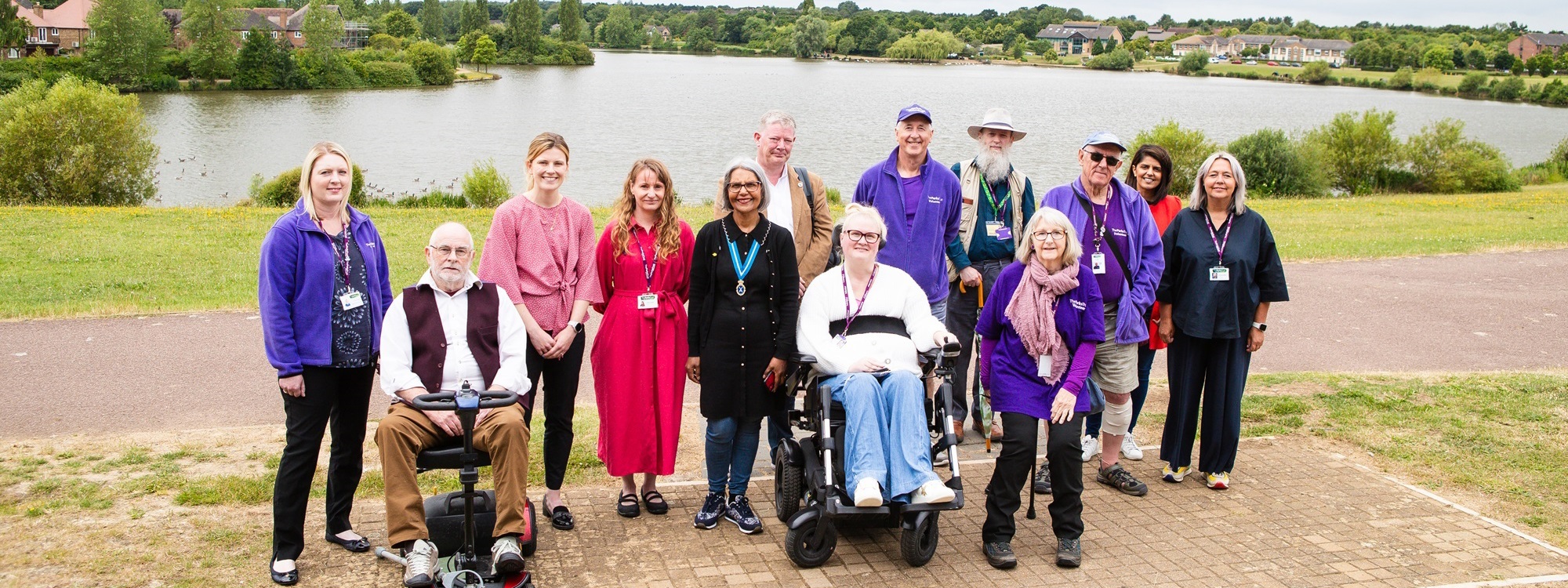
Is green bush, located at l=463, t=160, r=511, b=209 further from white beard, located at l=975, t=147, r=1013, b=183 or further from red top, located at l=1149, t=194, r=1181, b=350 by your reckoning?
red top, located at l=1149, t=194, r=1181, b=350

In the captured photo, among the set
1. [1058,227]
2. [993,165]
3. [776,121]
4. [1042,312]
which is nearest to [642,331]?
[776,121]

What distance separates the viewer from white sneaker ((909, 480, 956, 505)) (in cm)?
441

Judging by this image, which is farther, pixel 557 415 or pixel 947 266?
pixel 947 266

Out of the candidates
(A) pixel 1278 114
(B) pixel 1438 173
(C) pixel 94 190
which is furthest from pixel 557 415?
(A) pixel 1278 114

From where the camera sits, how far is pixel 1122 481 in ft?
18.6

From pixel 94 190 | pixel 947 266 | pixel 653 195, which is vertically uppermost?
pixel 653 195

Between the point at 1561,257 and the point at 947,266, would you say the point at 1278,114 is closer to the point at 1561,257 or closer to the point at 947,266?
the point at 1561,257

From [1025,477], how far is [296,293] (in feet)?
10.6

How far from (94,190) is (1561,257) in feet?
96.0

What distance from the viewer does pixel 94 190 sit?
82.9ft

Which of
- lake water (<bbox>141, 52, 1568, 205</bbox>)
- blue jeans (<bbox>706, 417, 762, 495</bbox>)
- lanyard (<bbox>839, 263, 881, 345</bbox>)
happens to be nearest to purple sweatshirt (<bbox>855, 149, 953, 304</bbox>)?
lanyard (<bbox>839, 263, 881, 345</bbox>)

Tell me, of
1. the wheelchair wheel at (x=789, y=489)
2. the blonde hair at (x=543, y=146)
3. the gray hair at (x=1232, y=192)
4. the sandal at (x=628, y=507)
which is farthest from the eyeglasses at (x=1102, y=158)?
the sandal at (x=628, y=507)

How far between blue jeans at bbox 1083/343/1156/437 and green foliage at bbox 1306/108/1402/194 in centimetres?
3196

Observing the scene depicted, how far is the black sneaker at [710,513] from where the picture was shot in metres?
5.00
